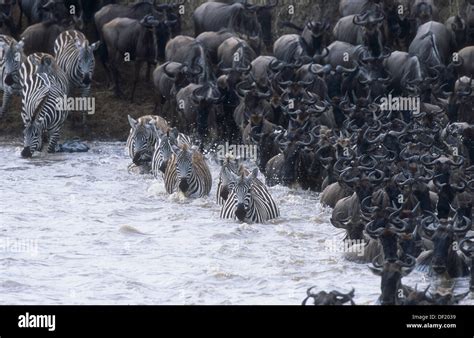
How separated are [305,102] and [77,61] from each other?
486cm

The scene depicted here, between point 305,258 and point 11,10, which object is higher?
point 11,10

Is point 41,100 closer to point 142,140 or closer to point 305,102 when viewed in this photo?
point 142,140

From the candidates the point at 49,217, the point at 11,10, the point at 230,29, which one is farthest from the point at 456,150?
the point at 11,10

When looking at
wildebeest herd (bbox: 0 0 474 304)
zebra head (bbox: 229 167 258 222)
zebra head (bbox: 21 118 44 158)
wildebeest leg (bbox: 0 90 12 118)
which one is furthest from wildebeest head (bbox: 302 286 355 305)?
wildebeest leg (bbox: 0 90 12 118)

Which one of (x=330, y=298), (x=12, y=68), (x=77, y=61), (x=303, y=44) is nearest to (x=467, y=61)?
(x=303, y=44)

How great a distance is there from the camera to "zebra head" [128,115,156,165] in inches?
1133

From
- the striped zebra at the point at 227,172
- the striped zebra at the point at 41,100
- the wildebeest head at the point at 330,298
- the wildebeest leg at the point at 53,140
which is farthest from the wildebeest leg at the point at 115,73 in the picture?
the wildebeest head at the point at 330,298

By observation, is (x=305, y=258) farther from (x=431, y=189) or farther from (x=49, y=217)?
(x=49, y=217)

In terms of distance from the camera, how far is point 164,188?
90.4ft

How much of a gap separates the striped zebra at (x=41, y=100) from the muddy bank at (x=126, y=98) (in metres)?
0.67

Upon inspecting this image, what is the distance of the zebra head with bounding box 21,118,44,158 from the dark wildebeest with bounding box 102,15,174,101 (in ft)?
9.96

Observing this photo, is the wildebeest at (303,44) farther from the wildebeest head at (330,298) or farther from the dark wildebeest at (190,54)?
the wildebeest head at (330,298)
